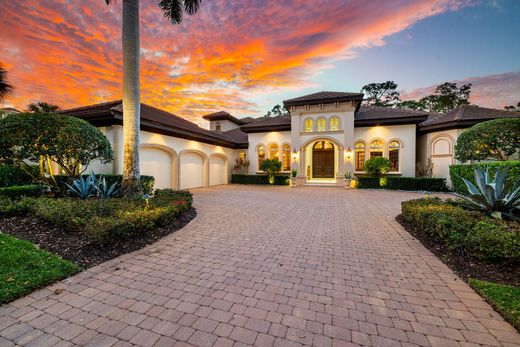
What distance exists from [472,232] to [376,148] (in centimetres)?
1587

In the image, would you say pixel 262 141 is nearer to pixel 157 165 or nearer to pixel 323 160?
pixel 323 160

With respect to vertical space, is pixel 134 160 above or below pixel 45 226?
above

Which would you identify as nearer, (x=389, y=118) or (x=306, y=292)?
(x=306, y=292)

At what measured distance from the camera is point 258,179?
65.5 ft

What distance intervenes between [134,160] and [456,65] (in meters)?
20.5

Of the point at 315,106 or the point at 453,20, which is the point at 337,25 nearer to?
the point at 453,20

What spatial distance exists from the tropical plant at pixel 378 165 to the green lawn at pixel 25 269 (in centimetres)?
1776

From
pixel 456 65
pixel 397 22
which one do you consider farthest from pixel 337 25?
pixel 456 65

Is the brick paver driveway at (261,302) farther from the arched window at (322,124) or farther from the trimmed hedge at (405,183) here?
the arched window at (322,124)

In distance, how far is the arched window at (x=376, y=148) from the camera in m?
18.1

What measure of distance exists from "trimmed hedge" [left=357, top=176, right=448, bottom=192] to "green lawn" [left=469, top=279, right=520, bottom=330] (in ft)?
47.9

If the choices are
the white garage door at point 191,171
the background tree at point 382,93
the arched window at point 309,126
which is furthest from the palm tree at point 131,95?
the background tree at point 382,93

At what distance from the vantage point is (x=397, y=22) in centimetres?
943

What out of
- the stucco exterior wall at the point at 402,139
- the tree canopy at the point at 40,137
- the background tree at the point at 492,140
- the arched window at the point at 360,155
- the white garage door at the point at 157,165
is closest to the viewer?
the tree canopy at the point at 40,137
